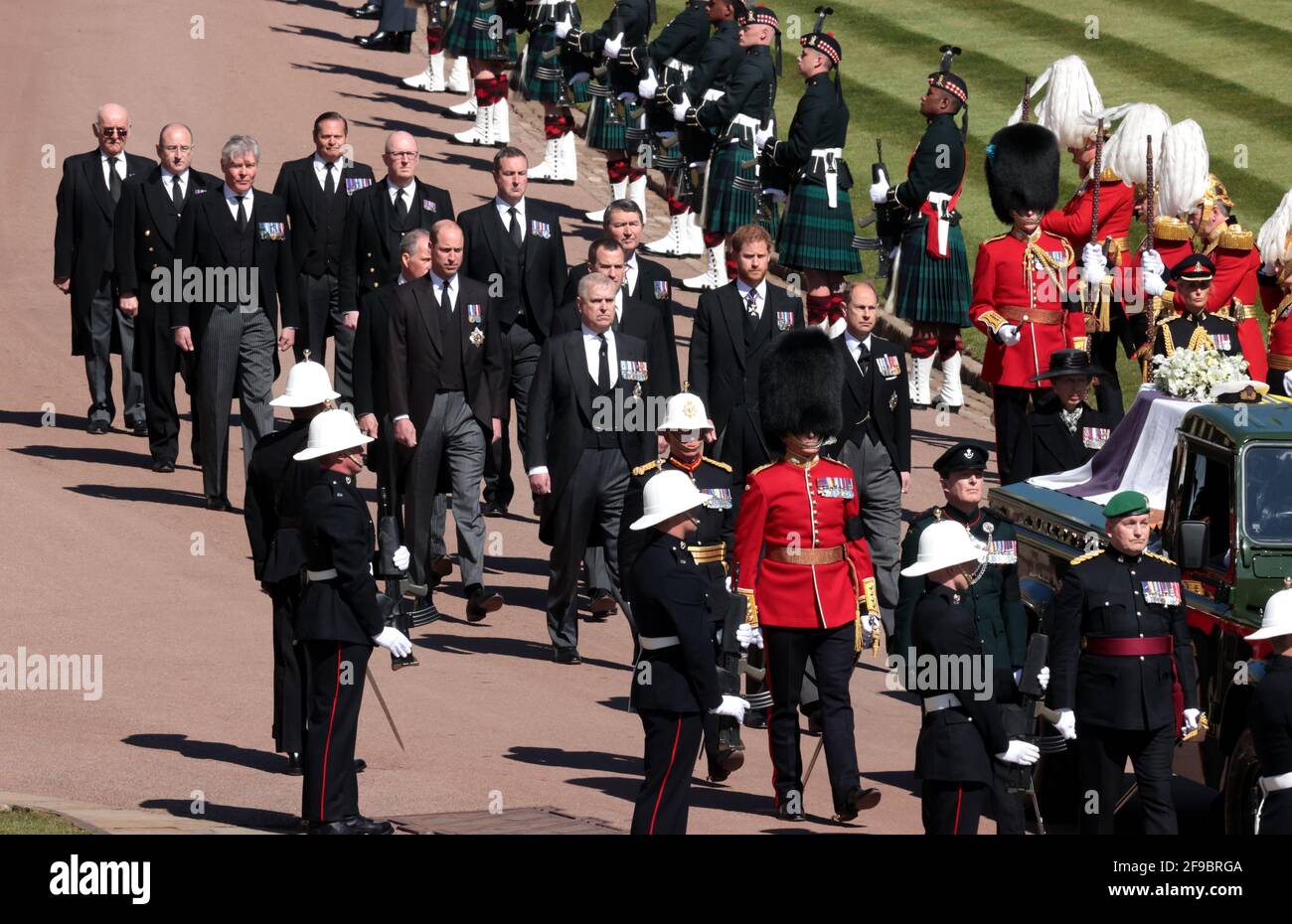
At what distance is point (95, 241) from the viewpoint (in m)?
19.8

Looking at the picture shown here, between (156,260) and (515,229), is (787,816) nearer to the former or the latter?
(515,229)

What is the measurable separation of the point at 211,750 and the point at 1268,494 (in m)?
5.32

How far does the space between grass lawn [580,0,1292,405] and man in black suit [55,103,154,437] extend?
8301 mm

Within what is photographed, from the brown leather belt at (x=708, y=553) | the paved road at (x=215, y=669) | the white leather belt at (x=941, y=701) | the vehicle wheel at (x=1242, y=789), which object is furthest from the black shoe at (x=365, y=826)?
the vehicle wheel at (x=1242, y=789)

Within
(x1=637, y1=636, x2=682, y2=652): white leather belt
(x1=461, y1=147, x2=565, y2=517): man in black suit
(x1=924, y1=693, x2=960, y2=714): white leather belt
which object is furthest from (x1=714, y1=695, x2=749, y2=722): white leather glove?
(x1=461, y1=147, x2=565, y2=517): man in black suit

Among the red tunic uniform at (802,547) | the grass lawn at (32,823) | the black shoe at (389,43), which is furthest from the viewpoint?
the black shoe at (389,43)

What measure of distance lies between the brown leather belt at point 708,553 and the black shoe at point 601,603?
1750 millimetres

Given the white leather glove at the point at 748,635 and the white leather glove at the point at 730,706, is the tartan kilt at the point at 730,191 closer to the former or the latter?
the white leather glove at the point at 748,635

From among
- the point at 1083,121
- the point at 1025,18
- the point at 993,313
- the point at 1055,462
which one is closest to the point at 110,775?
the point at 1055,462

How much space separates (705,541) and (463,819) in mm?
2921

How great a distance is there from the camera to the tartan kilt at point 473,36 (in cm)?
2750

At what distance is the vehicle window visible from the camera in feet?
40.6

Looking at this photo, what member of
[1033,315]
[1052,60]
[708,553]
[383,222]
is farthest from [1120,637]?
[1052,60]
